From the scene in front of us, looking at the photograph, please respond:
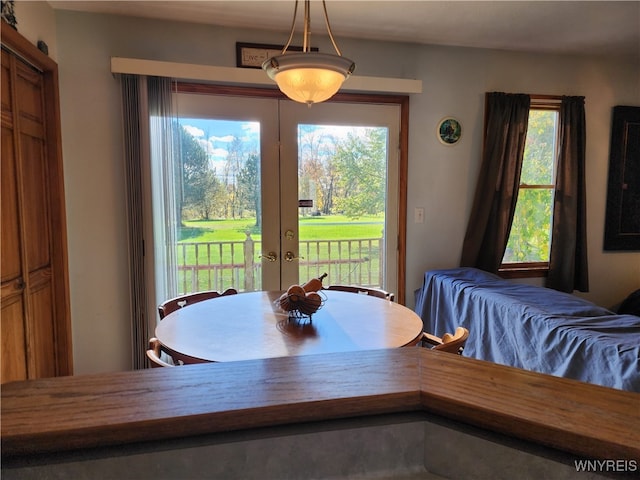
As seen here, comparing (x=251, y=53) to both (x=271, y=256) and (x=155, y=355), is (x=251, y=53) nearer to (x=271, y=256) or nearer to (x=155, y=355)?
(x=271, y=256)

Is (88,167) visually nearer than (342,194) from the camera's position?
Yes

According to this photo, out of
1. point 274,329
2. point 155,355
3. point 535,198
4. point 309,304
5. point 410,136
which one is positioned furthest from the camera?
point 535,198

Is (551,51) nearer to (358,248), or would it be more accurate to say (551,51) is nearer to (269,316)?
(358,248)

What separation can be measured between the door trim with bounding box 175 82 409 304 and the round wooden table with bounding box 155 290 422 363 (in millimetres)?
1075

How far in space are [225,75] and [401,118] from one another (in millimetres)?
1339

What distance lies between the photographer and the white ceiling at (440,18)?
7.98 ft

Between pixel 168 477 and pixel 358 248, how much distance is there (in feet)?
8.85

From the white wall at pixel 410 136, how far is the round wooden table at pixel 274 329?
1130 mm

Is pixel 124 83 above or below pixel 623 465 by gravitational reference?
above

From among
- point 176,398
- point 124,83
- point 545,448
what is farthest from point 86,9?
point 545,448

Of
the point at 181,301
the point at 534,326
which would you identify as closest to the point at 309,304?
the point at 181,301

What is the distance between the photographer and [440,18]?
2.63 meters

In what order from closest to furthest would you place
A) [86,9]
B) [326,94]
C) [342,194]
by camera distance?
[326,94]
[86,9]
[342,194]

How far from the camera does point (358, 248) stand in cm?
316
